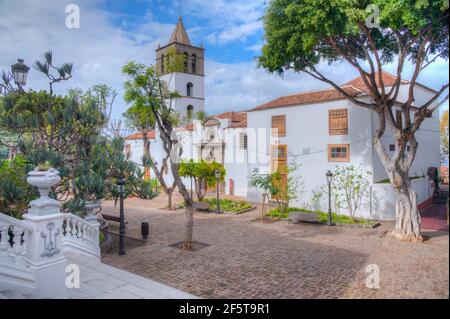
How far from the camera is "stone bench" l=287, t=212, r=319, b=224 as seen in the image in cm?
1564

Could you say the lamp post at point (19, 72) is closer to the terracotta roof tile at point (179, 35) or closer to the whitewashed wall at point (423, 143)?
the whitewashed wall at point (423, 143)

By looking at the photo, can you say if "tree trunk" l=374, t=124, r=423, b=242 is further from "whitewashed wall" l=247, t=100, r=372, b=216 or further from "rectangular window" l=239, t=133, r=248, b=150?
"rectangular window" l=239, t=133, r=248, b=150

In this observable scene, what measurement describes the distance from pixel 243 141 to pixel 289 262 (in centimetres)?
1579

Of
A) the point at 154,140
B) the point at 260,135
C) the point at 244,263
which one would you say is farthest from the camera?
the point at 154,140

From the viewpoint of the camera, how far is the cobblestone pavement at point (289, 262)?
7.57m

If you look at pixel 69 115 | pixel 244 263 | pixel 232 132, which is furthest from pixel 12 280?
pixel 232 132

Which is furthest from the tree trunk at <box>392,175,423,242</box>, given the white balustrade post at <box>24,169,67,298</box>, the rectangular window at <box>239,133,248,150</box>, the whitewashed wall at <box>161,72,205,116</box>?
the whitewashed wall at <box>161,72,205,116</box>

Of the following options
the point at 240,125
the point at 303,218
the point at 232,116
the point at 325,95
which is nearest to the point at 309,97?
the point at 325,95

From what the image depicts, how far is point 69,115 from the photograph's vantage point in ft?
27.9

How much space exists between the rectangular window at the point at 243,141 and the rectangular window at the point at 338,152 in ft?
25.3
